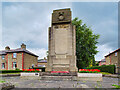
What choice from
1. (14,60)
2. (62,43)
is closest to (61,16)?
(62,43)

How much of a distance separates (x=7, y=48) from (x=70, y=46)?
29.4 meters

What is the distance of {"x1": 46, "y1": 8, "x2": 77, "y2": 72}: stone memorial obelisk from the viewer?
506 inches

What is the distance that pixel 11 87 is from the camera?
19.0ft

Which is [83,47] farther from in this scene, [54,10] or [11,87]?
[11,87]

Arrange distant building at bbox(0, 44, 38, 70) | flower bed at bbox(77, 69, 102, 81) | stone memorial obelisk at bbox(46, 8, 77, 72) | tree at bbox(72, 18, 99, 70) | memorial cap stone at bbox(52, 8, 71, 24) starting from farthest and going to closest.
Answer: distant building at bbox(0, 44, 38, 70) → tree at bbox(72, 18, 99, 70) → memorial cap stone at bbox(52, 8, 71, 24) → stone memorial obelisk at bbox(46, 8, 77, 72) → flower bed at bbox(77, 69, 102, 81)

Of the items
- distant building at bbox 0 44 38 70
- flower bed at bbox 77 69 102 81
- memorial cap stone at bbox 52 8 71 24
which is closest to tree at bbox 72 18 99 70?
memorial cap stone at bbox 52 8 71 24

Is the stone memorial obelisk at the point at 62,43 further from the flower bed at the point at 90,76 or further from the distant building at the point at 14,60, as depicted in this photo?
the distant building at the point at 14,60

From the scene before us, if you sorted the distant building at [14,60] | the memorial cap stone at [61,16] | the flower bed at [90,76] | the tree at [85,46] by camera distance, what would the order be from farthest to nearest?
the distant building at [14,60] → the tree at [85,46] → the memorial cap stone at [61,16] → the flower bed at [90,76]

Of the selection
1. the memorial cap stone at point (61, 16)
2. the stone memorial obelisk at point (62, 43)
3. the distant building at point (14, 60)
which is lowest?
the distant building at point (14, 60)

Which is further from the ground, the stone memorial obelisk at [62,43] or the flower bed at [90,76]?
the stone memorial obelisk at [62,43]

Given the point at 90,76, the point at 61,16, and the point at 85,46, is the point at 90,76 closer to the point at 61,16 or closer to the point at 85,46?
the point at 61,16

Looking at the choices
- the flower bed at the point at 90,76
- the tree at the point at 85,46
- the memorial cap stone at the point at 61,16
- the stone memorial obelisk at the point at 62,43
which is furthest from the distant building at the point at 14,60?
the flower bed at the point at 90,76

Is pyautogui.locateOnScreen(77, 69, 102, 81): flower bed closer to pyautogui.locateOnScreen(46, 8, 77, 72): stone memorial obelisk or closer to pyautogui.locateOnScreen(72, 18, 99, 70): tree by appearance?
pyautogui.locateOnScreen(46, 8, 77, 72): stone memorial obelisk

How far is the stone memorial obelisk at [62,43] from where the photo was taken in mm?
12859
